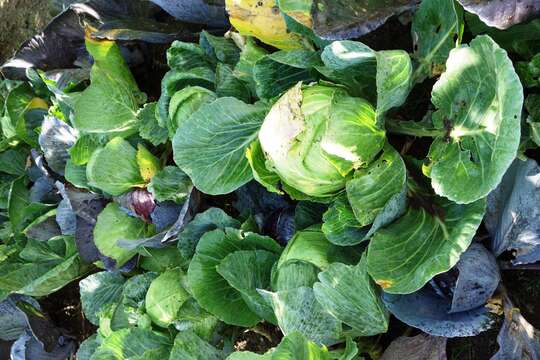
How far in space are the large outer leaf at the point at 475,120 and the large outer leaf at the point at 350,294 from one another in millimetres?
243

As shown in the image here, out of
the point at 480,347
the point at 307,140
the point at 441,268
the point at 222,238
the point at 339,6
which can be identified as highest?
the point at 339,6

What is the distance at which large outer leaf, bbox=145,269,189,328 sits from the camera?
5.49 ft

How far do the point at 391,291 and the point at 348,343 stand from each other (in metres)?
0.18

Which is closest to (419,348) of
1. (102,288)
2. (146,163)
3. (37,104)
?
(146,163)

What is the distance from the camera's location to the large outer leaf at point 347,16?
50.5 inches

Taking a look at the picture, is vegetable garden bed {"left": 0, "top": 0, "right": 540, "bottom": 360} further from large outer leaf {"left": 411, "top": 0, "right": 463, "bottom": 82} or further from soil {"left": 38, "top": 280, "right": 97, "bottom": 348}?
soil {"left": 38, "top": 280, "right": 97, "bottom": 348}

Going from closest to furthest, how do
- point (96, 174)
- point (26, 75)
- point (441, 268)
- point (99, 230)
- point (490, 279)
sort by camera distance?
point (441, 268) → point (490, 279) → point (96, 174) → point (99, 230) → point (26, 75)

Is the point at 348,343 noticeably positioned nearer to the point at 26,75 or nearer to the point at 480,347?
the point at 480,347

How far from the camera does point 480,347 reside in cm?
153

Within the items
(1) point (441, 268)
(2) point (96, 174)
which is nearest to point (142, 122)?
(2) point (96, 174)

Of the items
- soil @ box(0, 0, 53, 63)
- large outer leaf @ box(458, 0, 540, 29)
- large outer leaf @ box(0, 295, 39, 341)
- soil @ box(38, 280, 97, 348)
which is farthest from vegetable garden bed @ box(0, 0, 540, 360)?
soil @ box(0, 0, 53, 63)

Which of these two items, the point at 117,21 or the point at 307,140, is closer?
the point at 307,140

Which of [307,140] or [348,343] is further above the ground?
[307,140]

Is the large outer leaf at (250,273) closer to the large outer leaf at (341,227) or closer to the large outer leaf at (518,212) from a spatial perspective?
the large outer leaf at (341,227)
